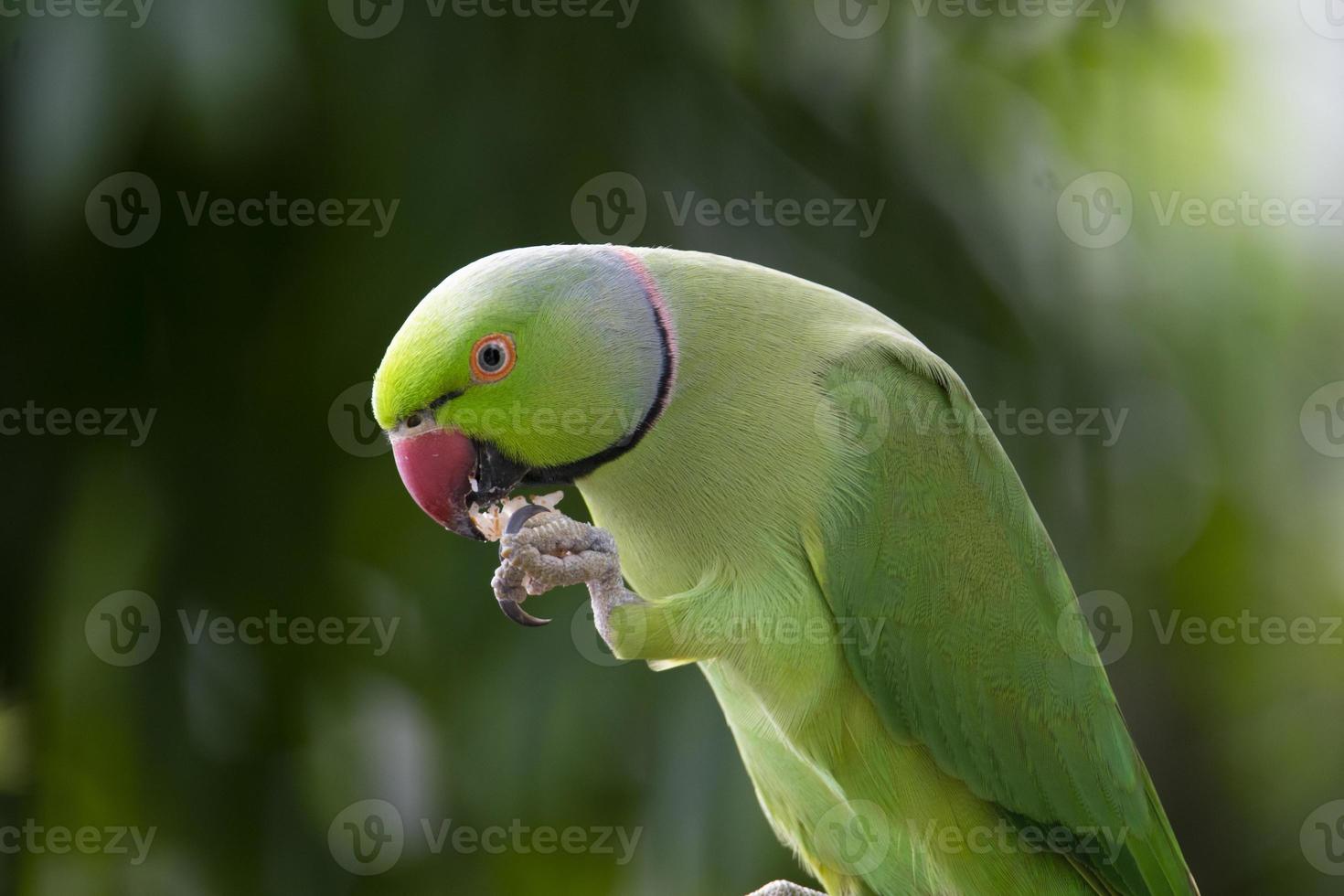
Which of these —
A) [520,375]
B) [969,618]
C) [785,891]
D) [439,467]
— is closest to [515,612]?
[439,467]

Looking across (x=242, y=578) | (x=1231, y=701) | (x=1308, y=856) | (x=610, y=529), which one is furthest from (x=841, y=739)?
(x=1308, y=856)

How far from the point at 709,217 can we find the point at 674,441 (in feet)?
6.48

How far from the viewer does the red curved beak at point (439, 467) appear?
6.80ft

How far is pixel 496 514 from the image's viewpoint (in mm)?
2211

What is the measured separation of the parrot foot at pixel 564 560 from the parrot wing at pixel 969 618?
359mm

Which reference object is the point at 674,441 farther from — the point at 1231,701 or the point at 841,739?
the point at 1231,701

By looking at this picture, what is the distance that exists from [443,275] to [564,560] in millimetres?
2210

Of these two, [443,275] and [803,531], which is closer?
[803,531]

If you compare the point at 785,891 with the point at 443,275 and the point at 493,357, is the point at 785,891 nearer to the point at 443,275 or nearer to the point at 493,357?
the point at 493,357

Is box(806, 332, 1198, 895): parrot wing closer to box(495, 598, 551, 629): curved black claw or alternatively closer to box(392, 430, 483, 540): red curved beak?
box(495, 598, 551, 629): curved black claw

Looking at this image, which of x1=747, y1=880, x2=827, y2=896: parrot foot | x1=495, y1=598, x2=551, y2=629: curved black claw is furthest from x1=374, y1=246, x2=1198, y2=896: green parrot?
x1=747, y1=880, x2=827, y2=896: parrot foot

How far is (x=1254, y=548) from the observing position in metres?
4.38

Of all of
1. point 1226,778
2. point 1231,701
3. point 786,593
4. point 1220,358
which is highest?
point 1220,358

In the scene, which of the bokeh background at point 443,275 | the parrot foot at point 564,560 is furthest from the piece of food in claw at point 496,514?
the bokeh background at point 443,275
